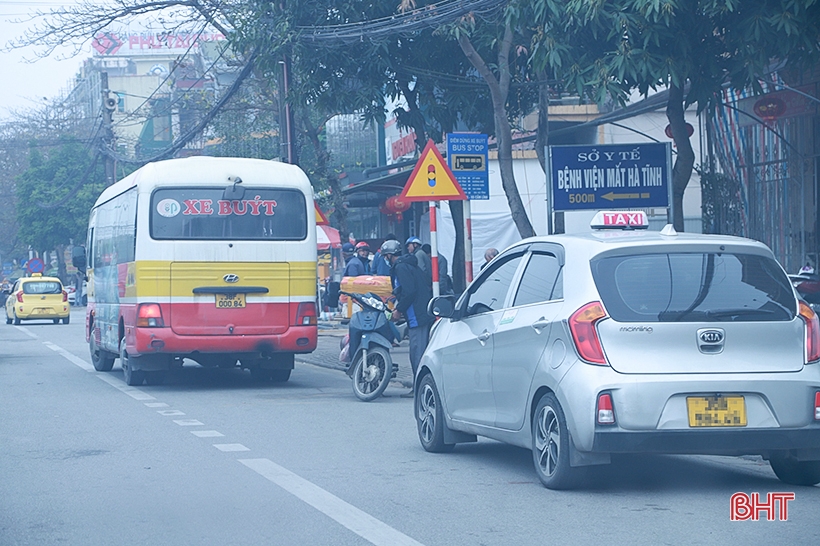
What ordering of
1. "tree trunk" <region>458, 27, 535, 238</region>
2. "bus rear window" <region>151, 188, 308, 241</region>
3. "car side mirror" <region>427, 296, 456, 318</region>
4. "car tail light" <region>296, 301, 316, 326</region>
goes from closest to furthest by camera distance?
"car side mirror" <region>427, 296, 456, 318</region> → "bus rear window" <region>151, 188, 308, 241</region> → "car tail light" <region>296, 301, 316, 326</region> → "tree trunk" <region>458, 27, 535, 238</region>

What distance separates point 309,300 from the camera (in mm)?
14680

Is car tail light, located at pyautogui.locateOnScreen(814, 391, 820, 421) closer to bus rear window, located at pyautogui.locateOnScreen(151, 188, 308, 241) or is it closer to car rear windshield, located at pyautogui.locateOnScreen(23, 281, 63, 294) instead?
bus rear window, located at pyautogui.locateOnScreen(151, 188, 308, 241)

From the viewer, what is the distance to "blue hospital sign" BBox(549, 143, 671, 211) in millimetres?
13562

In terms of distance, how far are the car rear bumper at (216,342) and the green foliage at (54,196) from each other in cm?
5767

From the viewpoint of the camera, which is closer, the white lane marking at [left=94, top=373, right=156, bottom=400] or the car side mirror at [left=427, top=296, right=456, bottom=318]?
the car side mirror at [left=427, top=296, right=456, bottom=318]

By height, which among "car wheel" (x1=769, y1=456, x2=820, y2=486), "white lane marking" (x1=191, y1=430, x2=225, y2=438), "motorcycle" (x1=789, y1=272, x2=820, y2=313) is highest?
"motorcycle" (x1=789, y1=272, x2=820, y2=313)

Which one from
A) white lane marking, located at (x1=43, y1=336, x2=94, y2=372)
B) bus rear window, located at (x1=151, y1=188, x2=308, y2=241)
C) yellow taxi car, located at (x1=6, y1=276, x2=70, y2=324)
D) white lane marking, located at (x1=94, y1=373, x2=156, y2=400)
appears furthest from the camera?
yellow taxi car, located at (x1=6, y1=276, x2=70, y2=324)

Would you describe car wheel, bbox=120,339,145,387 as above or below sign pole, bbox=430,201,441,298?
below

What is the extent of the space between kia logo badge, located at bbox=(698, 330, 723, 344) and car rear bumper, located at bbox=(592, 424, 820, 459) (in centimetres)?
51

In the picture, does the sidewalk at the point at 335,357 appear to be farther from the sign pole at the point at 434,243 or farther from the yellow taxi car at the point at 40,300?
the yellow taxi car at the point at 40,300

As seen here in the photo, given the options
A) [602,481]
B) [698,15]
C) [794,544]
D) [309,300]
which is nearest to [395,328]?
[309,300]

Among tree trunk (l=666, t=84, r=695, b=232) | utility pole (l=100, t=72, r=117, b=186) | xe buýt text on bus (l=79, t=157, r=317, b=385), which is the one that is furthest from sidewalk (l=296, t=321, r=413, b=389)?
utility pole (l=100, t=72, r=117, b=186)

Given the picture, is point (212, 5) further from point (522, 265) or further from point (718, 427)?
point (718, 427)

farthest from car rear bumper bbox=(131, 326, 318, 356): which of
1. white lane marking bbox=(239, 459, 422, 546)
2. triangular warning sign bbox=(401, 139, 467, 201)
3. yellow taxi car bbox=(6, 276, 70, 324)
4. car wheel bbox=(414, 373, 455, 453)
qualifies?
yellow taxi car bbox=(6, 276, 70, 324)
